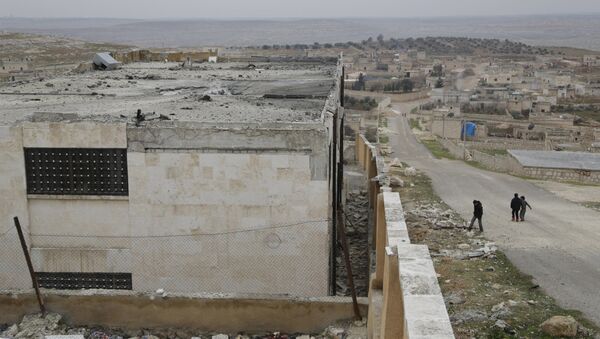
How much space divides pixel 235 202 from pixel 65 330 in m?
2.93

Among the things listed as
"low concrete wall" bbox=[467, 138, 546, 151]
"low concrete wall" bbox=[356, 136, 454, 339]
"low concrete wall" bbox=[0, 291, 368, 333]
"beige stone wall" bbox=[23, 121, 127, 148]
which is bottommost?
"low concrete wall" bbox=[467, 138, 546, 151]

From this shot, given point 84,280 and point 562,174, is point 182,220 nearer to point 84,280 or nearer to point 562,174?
point 84,280

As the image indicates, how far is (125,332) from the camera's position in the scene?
282 inches

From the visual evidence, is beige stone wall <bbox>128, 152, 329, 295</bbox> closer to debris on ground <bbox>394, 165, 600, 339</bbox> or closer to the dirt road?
debris on ground <bbox>394, 165, 600, 339</bbox>

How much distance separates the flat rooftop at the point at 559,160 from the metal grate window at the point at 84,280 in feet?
72.4

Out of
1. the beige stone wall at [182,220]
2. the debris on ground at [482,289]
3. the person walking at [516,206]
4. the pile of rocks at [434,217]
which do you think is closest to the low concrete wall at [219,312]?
the debris on ground at [482,289]

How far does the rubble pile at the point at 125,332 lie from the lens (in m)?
7.00

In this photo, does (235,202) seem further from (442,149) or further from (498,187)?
(442,149)

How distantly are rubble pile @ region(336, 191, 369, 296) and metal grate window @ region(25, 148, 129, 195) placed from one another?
13.3 ft

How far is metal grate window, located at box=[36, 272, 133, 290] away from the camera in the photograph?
9508 millimetres

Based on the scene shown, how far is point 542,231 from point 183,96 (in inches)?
331

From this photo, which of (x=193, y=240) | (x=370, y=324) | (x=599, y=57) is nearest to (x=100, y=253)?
(x=193, y=240)

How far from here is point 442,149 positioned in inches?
1634

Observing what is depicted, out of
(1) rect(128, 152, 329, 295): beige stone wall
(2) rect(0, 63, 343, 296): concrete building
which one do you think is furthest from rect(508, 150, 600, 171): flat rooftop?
(2) rect(0, 63, 343, 296): concrete building
